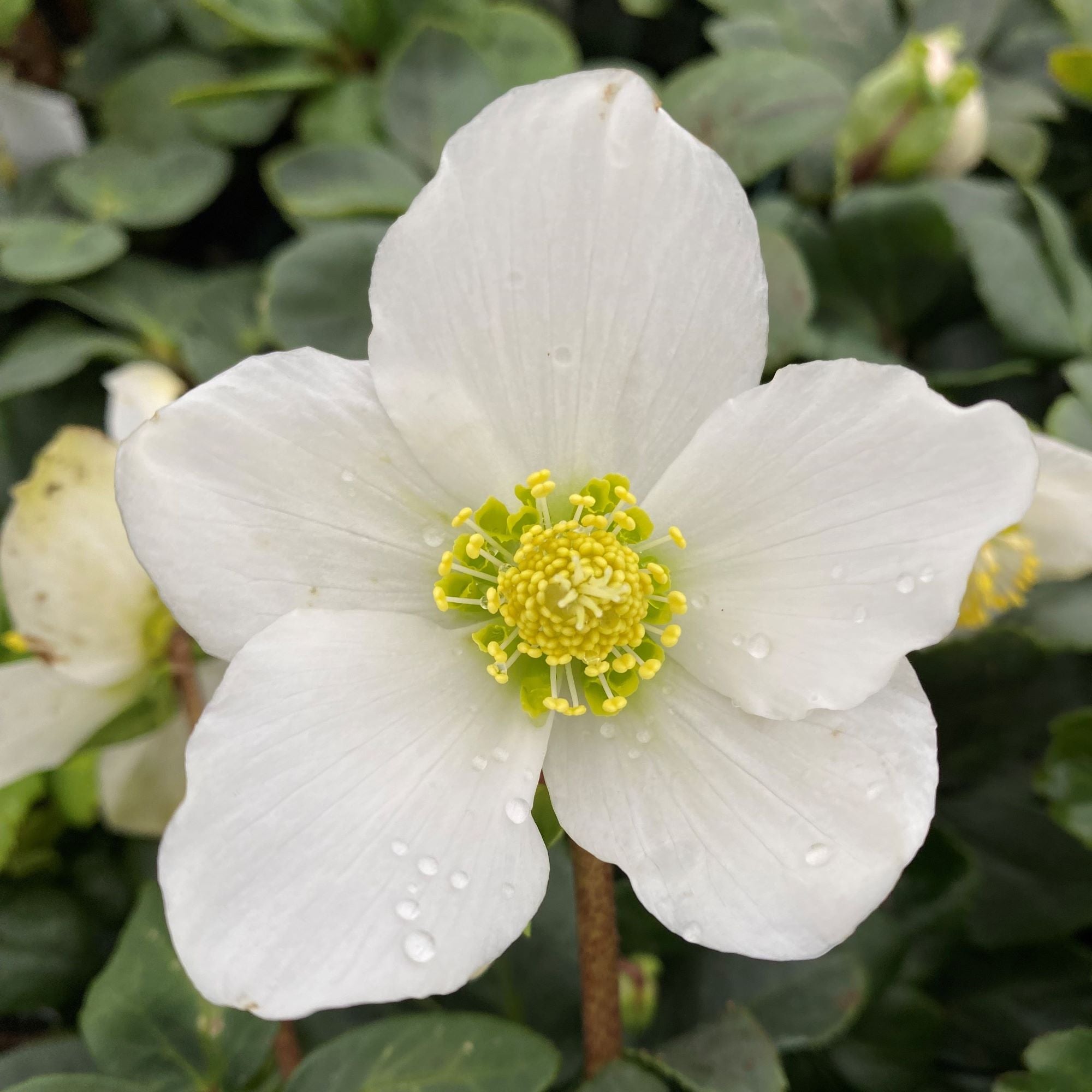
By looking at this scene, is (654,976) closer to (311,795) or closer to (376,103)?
(311,795)

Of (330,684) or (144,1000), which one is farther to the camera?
(144,1000)

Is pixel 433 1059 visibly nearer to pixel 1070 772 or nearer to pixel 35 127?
pixel 1070 772

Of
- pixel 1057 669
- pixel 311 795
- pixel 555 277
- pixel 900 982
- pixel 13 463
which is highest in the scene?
pixel 555 277

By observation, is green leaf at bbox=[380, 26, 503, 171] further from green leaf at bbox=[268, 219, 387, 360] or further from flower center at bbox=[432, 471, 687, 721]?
flower center at bbox=[432, 471, 687, 721]

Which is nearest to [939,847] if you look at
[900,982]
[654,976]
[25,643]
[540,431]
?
[900,982]

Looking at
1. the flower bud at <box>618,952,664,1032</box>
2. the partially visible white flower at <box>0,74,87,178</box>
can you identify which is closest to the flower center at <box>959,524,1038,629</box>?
the flower bud at <box>618,952,664,1032</box>

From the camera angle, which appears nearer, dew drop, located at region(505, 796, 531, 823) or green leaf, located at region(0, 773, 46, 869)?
dew drop, located at region(505, 796, 531, 823)

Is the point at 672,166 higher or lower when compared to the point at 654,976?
higher
